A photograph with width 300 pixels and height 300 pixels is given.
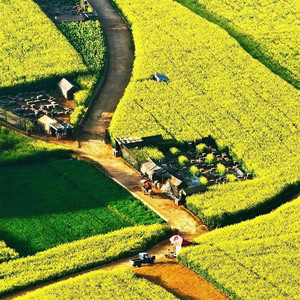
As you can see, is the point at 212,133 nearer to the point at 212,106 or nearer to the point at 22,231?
the point at 212,106

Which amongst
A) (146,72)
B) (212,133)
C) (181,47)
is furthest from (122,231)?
(181,47)

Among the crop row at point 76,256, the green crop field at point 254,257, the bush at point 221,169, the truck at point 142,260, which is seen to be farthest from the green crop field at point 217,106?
the truck at point 142,260

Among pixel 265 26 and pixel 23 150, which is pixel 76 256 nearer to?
pixel 23 150

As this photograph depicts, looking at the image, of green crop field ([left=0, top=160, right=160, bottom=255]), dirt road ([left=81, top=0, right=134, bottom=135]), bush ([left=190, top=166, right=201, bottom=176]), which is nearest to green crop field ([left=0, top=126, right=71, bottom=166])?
green crop field ([left=0, top=160, right=160, bottom=255])

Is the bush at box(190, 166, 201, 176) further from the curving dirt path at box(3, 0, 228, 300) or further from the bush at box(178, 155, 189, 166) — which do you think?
the curving dirt path at box(3, 0, 228, 300)

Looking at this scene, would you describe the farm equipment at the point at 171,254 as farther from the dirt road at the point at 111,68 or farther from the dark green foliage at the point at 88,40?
the dark green foliage at the point at 88,40

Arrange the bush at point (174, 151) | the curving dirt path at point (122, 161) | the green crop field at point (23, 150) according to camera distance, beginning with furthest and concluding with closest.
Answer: the bush at point (174, 151) < the green crop field at point (23, 150) < the curving dirt path at point (122, 161)
